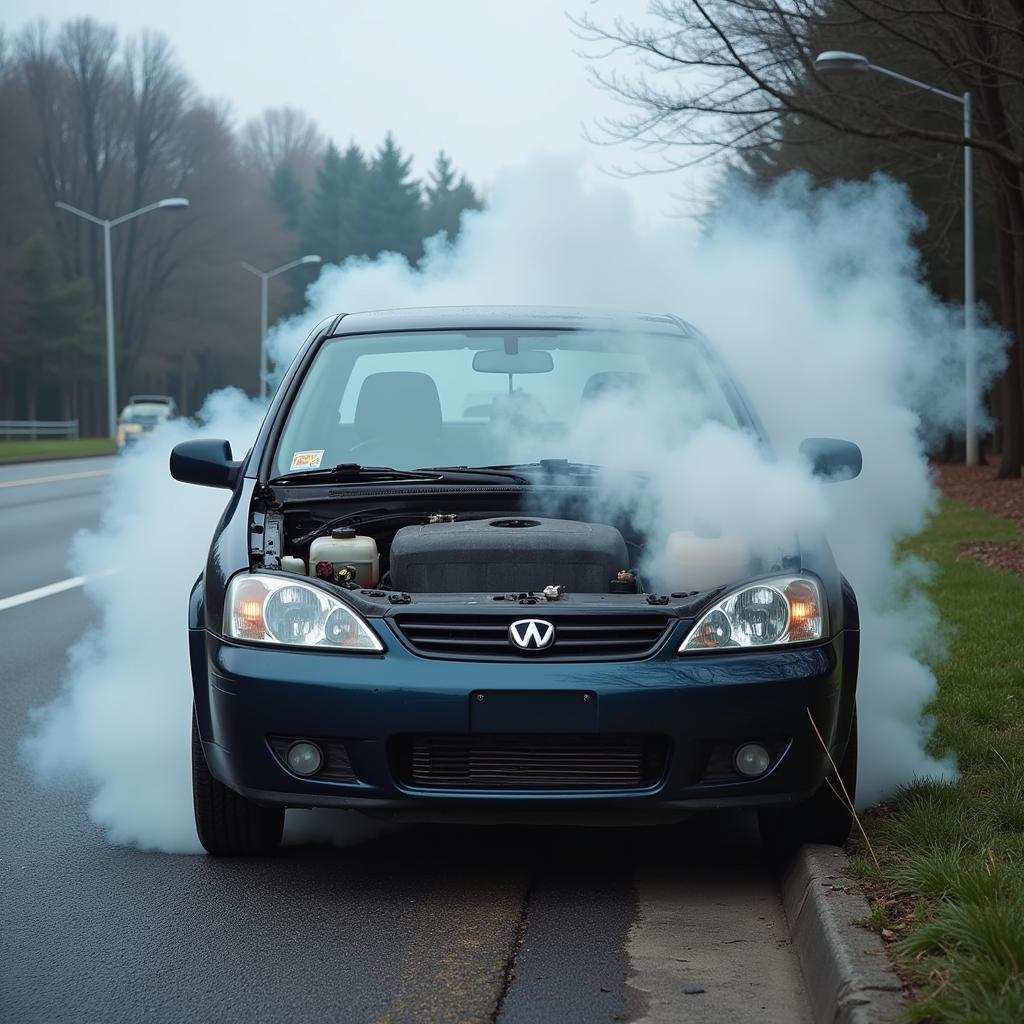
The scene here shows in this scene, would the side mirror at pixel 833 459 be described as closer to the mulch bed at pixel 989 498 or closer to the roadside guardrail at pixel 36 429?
the mulch bed at pixel 989 498

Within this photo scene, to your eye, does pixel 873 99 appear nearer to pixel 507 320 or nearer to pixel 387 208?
pixel 507 320

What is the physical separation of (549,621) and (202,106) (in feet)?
228

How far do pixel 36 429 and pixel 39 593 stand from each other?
157ft

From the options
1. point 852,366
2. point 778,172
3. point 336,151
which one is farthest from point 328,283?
point 336,151

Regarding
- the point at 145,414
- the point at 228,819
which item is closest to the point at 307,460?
the point at 228,819

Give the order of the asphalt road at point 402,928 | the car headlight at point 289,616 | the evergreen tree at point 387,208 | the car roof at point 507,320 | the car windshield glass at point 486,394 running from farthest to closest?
the evergreen tree at point 387,208
the car roof at point 507,320
the car windshield glass at point 486,394
the car headlight at point 289,616
the asphalt road at point 402,928

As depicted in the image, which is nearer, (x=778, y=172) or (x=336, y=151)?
(x=778, y=172)

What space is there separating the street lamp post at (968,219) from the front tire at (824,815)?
42.2 feet

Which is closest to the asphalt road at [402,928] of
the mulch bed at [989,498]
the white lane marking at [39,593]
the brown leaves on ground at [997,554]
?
the mulch bed at [989,498]

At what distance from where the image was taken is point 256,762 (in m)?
4.46

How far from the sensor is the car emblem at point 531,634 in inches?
172

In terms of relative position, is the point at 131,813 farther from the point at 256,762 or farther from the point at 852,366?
the point at 852,366

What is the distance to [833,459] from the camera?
518 cm

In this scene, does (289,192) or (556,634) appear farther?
(289,192)
